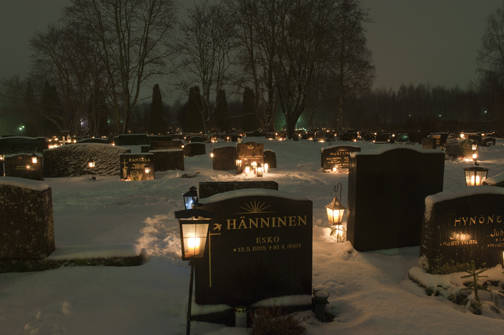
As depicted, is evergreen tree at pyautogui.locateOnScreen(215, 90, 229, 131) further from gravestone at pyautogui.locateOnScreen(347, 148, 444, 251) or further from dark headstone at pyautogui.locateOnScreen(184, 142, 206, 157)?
gravestone at pyautogui.locateOnScreen(347, 148, 444, 251)

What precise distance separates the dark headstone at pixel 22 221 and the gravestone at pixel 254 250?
3.05 m

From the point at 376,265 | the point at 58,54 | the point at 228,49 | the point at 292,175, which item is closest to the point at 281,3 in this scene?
the point at 228,49

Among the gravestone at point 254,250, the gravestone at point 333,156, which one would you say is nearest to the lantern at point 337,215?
the gravestone at point 254,250

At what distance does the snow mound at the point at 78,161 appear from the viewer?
57.3 ft

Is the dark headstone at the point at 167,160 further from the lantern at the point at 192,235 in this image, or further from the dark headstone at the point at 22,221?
the lantern at the point at 192,235

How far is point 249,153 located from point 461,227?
13.5 meters

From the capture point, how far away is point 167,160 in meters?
18.6

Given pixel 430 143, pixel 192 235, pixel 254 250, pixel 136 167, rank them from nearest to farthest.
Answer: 1. pixel 192 235
2. pixel 254 250
3. pixel 136 167
4. pixel 430 143

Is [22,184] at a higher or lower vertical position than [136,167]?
higher

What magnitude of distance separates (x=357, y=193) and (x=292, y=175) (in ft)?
32.4

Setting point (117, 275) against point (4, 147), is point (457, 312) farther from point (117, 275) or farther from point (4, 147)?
point (4, 147)

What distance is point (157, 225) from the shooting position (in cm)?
840

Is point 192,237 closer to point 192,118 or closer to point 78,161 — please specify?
point 78,161

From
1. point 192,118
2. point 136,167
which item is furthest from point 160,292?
point 192,118
